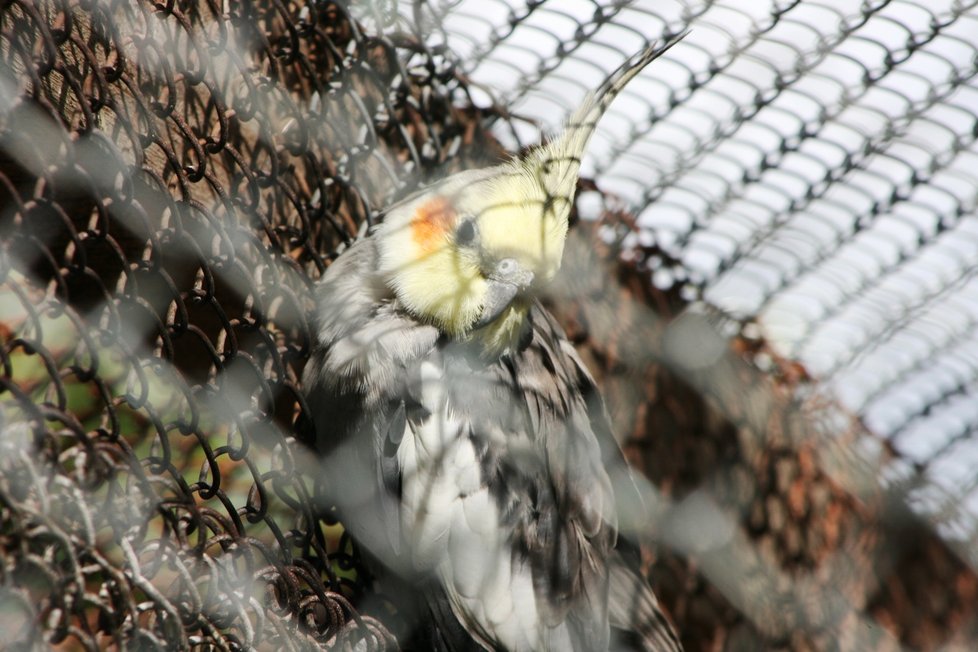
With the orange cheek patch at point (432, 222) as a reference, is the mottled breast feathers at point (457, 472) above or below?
below

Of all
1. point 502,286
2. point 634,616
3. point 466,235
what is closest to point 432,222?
point 466,235

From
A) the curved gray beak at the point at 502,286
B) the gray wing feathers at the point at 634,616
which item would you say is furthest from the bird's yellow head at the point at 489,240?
the gray wing feathers at the point at 634,616

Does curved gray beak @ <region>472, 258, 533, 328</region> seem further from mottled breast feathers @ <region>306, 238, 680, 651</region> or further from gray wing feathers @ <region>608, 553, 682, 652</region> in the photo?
gray wing feathers @ <region>608, 553, 682, 652</region>

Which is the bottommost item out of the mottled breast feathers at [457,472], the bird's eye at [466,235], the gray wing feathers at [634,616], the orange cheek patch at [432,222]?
the gray wing feathers at [634,616]

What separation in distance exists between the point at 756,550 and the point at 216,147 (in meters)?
1.35

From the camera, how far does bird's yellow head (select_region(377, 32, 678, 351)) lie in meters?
1.41

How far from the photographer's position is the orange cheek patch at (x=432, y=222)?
1.45 meters

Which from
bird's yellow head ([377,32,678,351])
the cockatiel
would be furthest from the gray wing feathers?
bird's yellow head ([377,32,678,351])

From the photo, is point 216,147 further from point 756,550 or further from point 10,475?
point 756,550

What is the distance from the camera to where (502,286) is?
1.41 m

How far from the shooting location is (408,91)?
5.36ft

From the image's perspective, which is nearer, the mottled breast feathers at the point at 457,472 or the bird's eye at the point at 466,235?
the mottled breast feathers at the point at 457,472

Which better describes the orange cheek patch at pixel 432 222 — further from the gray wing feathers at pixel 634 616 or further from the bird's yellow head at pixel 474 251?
the gray wing feathers at pixel 634 616

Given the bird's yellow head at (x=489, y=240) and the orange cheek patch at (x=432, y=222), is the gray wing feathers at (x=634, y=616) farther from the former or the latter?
the orange cheek patch at (x=432, y=222)
